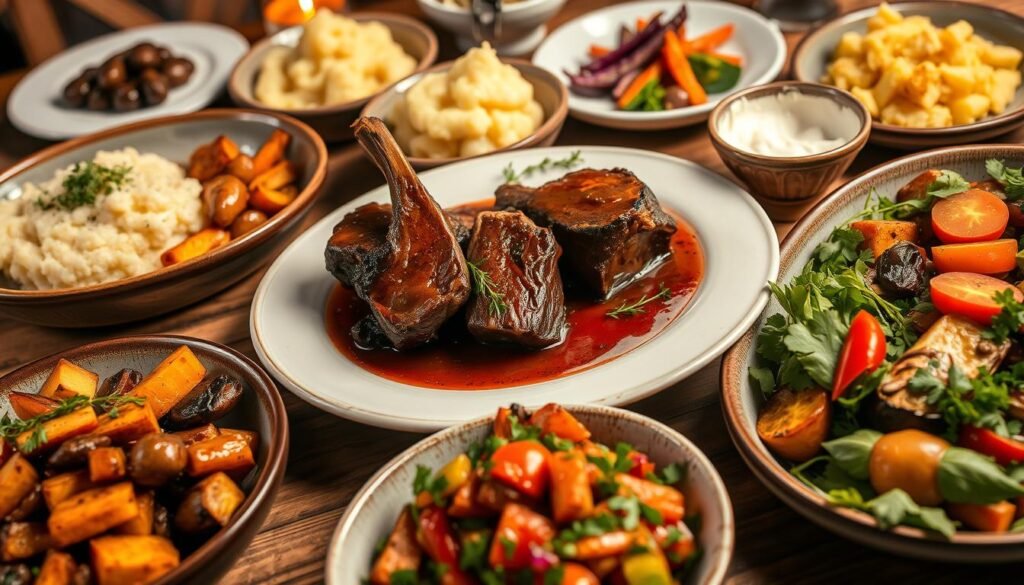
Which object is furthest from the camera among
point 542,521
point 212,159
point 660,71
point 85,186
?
point 660,71

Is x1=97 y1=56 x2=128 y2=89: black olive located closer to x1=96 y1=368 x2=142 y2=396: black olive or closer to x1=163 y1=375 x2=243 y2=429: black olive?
x1=96 y1=368 x2=142 y2=396: black olive

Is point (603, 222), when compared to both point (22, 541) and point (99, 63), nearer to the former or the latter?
point (22, 541)

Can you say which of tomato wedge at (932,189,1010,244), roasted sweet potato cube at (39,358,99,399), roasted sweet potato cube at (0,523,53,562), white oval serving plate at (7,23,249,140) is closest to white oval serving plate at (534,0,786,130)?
tomato wedge at (932,189,1010,244)

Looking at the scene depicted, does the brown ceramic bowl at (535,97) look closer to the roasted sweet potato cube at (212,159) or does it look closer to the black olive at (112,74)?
the roasted sweet potato cube at (212,159)

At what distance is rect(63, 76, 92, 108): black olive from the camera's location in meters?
4.79

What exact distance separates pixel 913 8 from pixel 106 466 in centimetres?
411

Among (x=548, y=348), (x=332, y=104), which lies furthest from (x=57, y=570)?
(x=332, y=104)

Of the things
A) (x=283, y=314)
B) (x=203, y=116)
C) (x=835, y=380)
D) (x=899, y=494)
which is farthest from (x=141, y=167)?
(x=899, y=494)

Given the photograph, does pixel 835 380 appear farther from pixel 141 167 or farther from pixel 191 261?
pixel 141 167

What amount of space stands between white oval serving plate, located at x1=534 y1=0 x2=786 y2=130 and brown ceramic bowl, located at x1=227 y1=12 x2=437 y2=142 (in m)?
0.67

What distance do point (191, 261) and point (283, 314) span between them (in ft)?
1.63

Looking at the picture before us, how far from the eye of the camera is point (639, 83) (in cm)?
435

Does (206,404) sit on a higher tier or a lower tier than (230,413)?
higher

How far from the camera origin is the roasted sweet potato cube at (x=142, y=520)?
221 centimetres
